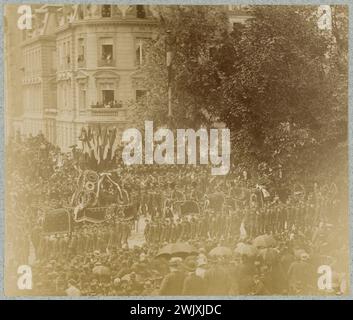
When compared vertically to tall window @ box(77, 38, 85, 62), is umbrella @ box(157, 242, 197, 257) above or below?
below

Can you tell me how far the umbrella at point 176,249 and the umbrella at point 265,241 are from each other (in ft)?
1.67

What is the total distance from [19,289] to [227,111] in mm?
2154

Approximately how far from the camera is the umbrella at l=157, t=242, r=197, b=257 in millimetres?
6160

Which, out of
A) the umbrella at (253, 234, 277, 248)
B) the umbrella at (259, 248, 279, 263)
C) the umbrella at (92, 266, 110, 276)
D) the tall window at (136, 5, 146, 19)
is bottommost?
the umbrella at (92, 266, 110, 276)

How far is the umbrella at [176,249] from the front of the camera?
6.16m

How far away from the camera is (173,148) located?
6.20 m

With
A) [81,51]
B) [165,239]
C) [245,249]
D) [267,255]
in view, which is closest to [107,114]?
[81,51]

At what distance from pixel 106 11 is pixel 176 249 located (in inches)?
76.2

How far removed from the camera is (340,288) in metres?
6.29

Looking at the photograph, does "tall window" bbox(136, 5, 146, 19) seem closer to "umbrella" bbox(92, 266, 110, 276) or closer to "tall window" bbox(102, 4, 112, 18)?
"tall window" bbox(102, 4, 112, 18)

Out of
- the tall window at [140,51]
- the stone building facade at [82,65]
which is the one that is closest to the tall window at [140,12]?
the stone building facade at [82,65]

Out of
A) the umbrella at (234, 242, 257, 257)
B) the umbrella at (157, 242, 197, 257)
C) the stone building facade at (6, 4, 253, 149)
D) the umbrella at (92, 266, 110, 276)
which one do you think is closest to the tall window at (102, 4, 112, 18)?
the stone building facade at (6, 4, 253, 149)

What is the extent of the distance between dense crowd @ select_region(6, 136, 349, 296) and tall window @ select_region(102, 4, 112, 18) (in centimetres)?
109

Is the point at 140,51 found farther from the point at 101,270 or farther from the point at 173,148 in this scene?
the point at 101,270
